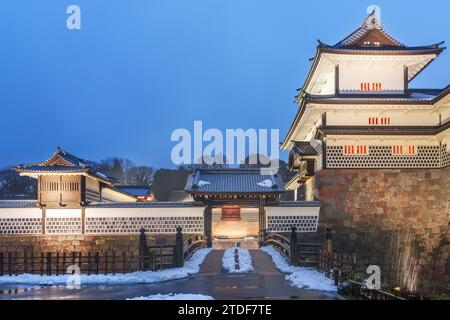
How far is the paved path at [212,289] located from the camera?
52.3 ft

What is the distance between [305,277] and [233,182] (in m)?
16.4

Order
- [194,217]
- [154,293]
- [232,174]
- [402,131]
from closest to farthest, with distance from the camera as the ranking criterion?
[154,293]
[402,131]
[194,217]
[232,174]

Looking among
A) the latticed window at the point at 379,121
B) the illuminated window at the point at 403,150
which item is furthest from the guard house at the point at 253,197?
the latticed window at the point at 379,121

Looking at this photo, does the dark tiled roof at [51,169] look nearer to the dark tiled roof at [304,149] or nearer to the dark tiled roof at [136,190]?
the dark tiled roof at [304,149]

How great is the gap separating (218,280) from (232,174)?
17.4 metres

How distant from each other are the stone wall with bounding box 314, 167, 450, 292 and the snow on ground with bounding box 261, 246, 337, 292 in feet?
23.4

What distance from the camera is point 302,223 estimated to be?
111ft

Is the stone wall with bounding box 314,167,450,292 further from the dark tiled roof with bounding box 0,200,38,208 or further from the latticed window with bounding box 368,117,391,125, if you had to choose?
the dark tiled roof with bounding box 0,200,38,208

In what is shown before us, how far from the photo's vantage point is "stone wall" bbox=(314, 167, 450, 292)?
31953 millimetres

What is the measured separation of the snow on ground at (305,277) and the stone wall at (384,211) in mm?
7120

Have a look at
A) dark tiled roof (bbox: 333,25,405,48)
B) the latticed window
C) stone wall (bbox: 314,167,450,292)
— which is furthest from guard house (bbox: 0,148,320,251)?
dark tiled roof (bbox: 333,25,405,48)

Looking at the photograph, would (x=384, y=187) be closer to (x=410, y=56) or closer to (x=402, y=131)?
(x=402, y=131)

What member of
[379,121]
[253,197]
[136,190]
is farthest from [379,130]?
[136,190]
